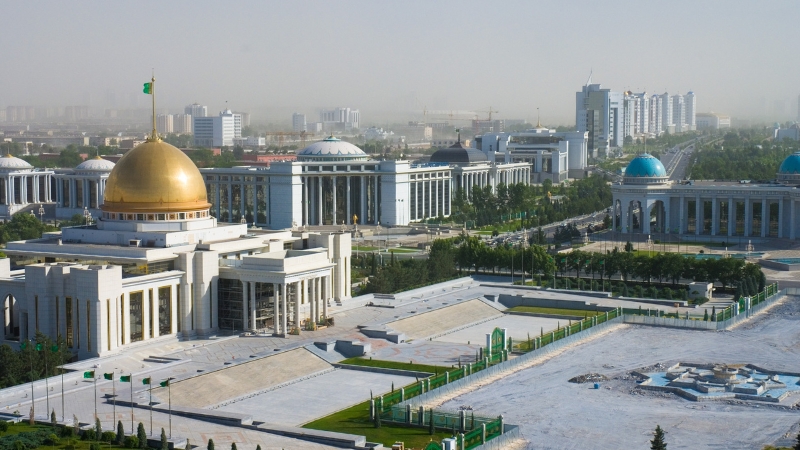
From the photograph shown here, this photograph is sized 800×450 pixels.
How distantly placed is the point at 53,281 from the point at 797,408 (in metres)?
20.9

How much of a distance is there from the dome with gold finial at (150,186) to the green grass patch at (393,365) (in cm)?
843

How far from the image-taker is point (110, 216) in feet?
127

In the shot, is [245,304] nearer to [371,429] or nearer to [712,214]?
[371,429]

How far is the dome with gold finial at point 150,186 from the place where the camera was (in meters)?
37.9

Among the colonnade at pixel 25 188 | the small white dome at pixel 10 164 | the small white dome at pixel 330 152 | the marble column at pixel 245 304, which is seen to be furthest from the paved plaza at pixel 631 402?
the small white dome at pixel 10 164

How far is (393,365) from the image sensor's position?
110ft

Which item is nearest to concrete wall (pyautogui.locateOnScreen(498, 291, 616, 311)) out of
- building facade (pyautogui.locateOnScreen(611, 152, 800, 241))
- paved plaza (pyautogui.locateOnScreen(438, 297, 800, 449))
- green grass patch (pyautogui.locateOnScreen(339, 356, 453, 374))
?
paved plaza (pyautogui.locateOnScreen(438, 297, 800, 449))

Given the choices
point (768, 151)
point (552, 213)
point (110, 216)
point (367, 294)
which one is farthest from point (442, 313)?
point (768, 151)

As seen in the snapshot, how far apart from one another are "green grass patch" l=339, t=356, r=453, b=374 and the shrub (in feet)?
33.5

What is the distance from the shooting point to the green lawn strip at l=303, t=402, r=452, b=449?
1016 inches

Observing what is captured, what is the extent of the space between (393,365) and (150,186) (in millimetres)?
10563

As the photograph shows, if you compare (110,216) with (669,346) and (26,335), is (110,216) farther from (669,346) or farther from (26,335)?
(669,346)

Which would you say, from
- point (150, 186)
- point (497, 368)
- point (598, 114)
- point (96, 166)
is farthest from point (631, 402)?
point (598, 114)

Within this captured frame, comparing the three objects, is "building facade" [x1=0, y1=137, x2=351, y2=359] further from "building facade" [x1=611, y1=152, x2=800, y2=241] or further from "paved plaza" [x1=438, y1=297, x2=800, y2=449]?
"building facade" [x1=611, y1=152, x2=800, y2=241]
